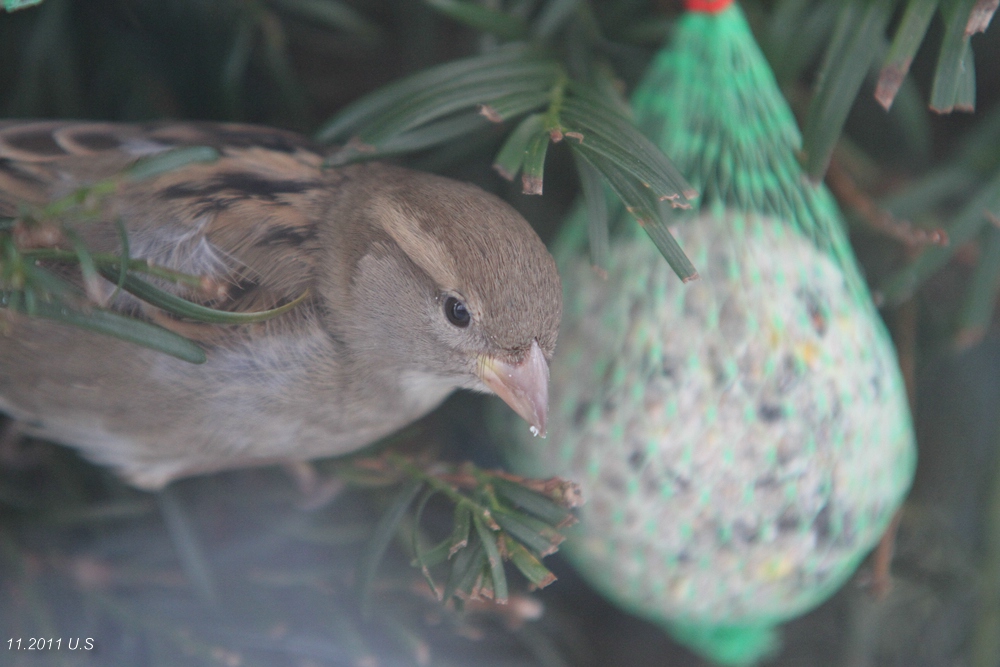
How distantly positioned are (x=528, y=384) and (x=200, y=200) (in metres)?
0.41

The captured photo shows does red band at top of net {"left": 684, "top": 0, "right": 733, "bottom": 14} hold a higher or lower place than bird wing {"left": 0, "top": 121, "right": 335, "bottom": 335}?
higher

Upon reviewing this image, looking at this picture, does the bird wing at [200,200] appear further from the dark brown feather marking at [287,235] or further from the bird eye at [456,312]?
the bird eye at [456,312]

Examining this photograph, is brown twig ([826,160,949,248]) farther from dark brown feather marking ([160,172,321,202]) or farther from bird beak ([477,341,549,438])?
dark brown feather marking ([160,172,321,202])

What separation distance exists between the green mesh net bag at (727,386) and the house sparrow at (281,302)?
5.5 inches

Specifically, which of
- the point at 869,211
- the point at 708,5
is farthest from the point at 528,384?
the point at 869,211

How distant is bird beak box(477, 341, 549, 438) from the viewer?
82cm

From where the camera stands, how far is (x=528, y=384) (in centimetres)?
82

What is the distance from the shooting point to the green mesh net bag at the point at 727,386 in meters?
0.91

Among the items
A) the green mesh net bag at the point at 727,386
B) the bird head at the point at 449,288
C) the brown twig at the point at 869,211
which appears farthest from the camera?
the brown twig at the point at 869,211

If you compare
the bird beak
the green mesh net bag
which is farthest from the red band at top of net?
the bird beak

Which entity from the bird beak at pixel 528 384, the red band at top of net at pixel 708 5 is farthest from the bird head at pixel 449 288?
the red band at top of net at pixel 708 5

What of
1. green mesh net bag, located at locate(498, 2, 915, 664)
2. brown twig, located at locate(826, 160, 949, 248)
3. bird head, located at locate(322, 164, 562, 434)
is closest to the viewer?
bird head, located at locate(322, 164, 562, 434)

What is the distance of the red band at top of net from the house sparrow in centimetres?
36

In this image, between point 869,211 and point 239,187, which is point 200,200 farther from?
point 869,211
